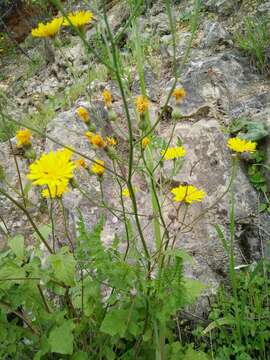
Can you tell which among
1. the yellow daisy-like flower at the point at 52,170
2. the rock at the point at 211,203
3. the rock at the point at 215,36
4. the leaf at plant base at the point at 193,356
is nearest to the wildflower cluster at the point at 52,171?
the yellow daisy-like flower at the point at 52,170

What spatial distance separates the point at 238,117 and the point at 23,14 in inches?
210

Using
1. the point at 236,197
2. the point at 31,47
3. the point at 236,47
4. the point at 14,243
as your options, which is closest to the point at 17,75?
the point at 31,47

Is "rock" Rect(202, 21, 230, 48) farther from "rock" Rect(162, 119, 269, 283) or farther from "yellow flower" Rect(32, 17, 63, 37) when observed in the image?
"yellow flower" Rect(32, 17, 63, 37)

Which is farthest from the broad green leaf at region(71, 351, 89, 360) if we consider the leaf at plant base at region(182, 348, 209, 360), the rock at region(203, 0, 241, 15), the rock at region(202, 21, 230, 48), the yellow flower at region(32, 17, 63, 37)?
the rock at region(203, 0, 241, 15)

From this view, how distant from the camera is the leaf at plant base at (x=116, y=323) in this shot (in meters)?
1.16

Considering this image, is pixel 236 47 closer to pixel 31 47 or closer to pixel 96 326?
pixel 96 326

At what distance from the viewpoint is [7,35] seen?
6.49 metres

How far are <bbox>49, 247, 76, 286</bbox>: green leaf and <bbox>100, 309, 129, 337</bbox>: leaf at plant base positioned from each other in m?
0.16

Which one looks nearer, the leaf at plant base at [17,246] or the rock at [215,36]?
the leaf at plant base at [17,246]

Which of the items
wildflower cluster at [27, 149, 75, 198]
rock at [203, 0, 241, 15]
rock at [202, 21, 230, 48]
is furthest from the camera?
rock at [203, 0, 241, 15]

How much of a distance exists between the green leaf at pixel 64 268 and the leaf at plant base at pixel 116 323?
0.16 meters

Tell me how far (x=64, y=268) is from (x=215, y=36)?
2761 millimetres

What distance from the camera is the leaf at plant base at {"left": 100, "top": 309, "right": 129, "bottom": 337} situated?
1163 mm

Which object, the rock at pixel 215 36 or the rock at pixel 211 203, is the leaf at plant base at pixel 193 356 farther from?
the rock at pixel 215 36
